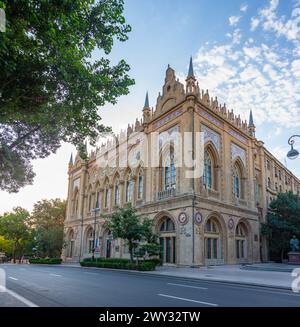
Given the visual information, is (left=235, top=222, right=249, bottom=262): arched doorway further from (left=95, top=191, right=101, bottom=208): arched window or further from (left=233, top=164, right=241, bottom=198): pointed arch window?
(left=95, top=191, right=101, bottom=208): arched window

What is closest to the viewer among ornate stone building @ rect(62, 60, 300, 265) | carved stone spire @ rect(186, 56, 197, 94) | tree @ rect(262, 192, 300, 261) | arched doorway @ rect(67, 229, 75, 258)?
ornate stone building @ rect(62, 60, 300, 265)

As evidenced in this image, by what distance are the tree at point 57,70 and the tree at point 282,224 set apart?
2786 cm

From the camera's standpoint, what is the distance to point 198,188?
81.3 feet

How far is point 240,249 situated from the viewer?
97.6 feet

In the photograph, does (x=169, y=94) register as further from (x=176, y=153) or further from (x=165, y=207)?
(x=165, y=207)

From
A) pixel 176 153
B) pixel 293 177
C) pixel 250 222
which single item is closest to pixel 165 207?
pixel 176 153

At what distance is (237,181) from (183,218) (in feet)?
36.5

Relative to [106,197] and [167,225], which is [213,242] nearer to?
[167,225]

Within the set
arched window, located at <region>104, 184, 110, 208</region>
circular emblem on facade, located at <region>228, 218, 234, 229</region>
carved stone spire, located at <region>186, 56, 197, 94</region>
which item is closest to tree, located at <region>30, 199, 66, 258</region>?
arched window, located at <region>104, 184, 110, 208</region>

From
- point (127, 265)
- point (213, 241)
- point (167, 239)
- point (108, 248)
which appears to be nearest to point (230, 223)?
point (213, 241)

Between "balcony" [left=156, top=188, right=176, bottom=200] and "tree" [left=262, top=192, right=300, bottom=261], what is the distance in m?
13.6

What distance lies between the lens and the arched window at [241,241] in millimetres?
29356

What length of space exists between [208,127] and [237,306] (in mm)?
21811

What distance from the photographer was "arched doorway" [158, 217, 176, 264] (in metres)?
25.7
